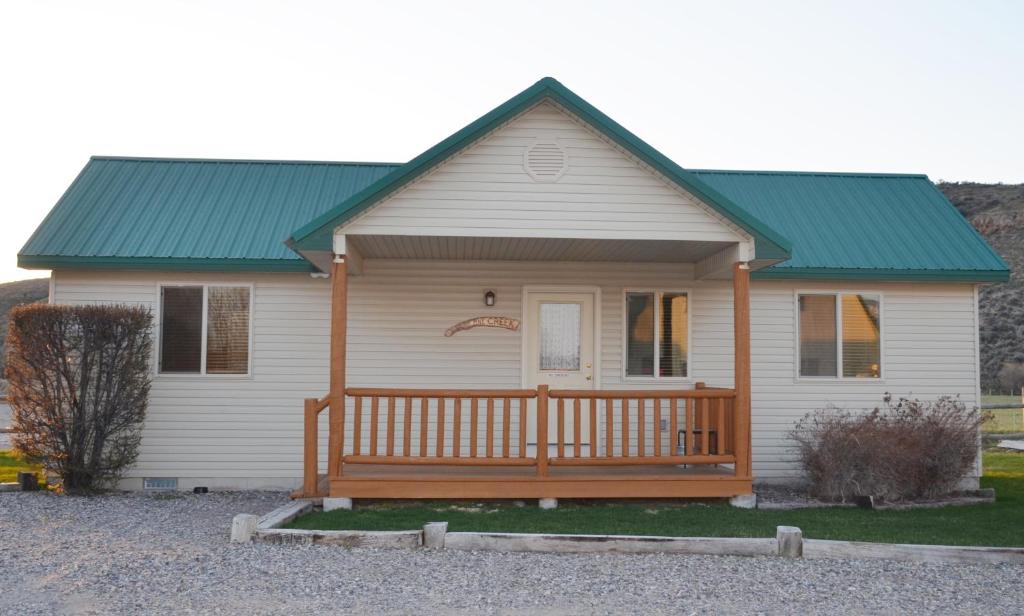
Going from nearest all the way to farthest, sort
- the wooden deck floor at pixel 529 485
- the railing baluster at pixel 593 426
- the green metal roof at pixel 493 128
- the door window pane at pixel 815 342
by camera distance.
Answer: the green metal roof at pixel 493 128 < the wooden deck floor at pixel 529 485 < the railing baluster at pixel 593 426 < the door window pane at pixel 815 342

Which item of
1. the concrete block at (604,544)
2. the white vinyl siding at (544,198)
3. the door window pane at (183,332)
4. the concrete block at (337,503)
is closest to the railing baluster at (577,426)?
the white vinyl siding at (544,198)

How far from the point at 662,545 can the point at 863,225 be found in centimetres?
691

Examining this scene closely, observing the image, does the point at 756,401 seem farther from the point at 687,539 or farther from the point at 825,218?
the point at 687,539

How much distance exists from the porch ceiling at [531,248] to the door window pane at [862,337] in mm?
2289

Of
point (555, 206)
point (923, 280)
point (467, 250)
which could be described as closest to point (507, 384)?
point (467, 250)

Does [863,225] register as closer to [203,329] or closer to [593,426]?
[593,426]

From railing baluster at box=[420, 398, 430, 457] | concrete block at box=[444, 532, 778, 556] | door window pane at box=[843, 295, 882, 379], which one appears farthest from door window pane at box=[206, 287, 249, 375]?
door window pane at box=[843, 295, 882, 379]

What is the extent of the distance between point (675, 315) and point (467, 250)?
2946mm

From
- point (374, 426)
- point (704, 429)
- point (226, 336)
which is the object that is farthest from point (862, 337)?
point (226, 336)

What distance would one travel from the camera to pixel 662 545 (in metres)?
8.01

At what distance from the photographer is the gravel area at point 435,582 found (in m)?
6.40

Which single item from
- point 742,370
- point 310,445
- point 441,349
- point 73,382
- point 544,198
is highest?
point 544,198

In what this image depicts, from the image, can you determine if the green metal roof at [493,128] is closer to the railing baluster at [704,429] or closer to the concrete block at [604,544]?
the railing baluster at [704,429]

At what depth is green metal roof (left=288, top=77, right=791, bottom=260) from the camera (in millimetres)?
9625
